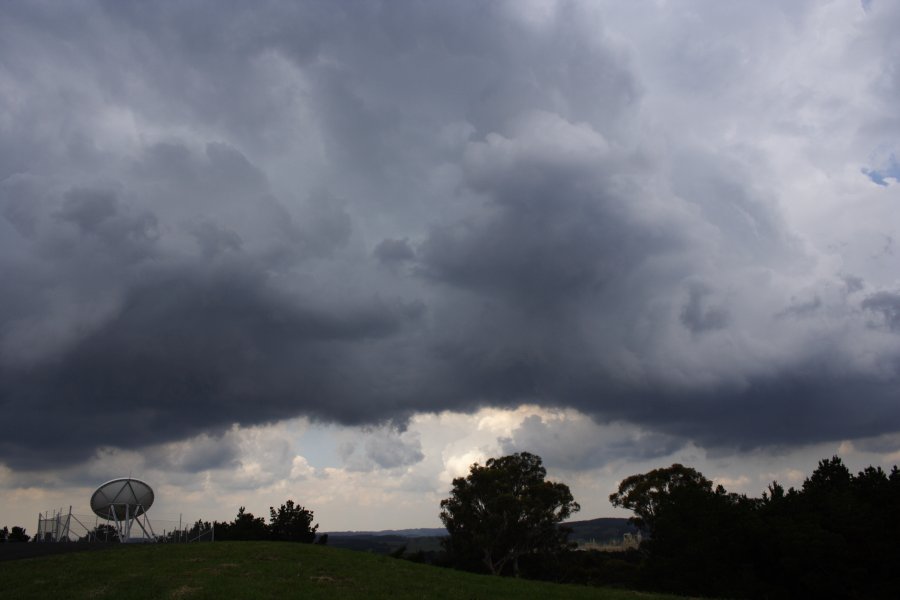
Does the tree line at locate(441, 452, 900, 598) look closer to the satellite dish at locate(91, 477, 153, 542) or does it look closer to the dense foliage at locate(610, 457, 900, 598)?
the dense foliage at locate(610, 457, 900, 598)

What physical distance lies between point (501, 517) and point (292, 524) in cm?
2866

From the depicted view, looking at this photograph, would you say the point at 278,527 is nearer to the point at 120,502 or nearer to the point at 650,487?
the point at 120,502

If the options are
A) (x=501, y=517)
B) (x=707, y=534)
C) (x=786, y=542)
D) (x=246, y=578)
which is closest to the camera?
(x=246, y=578)

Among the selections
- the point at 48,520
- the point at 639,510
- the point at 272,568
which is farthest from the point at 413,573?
the point at 639,510

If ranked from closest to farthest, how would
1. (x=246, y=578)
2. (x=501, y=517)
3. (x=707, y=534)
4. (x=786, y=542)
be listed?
(x=246, y=578) < (x=786, y=542) < (x=707, y=534) < (x=501, y=517)

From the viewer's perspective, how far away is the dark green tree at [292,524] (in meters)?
82.6

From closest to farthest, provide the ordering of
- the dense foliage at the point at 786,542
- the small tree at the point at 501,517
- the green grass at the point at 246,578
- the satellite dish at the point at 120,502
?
the green grass at the point at 246,578 → the dense foliage at the point at 786,542 → the satellite dish at the point at 120,502 → the small tree at the point at 501,517

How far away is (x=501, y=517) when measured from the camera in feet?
252

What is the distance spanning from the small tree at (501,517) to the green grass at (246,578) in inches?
1527

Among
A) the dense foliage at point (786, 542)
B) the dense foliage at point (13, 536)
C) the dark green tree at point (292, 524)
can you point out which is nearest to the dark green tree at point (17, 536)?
the dense foliage at point (13, 536)

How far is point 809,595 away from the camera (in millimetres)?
46594

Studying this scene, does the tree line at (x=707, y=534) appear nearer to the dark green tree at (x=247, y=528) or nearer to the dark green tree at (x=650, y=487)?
the dark green tree at (x=650, y=487)

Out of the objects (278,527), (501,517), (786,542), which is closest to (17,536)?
(278,527)

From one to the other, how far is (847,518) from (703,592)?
14330mm
